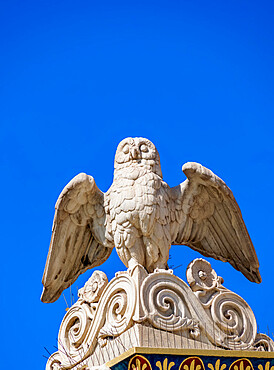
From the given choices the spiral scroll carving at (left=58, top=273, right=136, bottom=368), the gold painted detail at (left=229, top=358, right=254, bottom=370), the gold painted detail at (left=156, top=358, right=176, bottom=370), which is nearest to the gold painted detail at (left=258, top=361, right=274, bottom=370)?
the gold painted detail at (left=229, top=358, right=254, bottom=370)

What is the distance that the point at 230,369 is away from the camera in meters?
12.1

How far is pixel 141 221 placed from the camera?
12953mm

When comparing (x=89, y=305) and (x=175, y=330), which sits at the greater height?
(x=89, y=305)

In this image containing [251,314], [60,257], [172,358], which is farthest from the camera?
[60,257]

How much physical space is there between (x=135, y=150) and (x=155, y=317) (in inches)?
100

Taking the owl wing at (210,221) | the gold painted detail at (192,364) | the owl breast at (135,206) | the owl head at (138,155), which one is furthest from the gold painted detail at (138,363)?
the owl head at (138,155)

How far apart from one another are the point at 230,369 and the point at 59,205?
3334 millimetres

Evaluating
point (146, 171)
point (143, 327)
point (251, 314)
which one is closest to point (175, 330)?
point (143, 327)

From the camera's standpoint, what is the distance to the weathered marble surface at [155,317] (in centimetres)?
1211

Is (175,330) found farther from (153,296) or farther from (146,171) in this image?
(146,171)

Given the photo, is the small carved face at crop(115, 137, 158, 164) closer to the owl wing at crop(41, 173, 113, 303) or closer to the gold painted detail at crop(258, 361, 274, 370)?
the owl wing at crop(41, 173, 113, 303)

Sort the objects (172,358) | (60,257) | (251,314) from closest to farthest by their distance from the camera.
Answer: (172,358), (251,314), (60,257)

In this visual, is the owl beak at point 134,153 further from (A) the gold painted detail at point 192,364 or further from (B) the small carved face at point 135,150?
(A) the gold painted detail at point 192,364

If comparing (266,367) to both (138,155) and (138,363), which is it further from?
(138,155)
